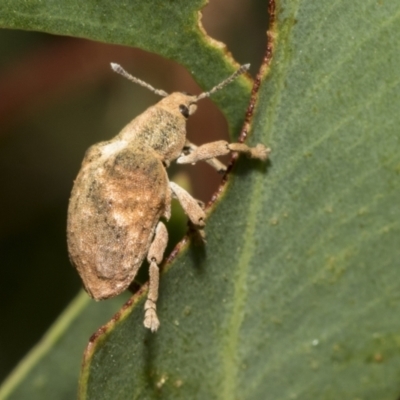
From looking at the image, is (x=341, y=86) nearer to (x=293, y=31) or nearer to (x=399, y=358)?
(x=293, y=31)

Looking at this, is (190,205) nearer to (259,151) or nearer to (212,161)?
(212,161)

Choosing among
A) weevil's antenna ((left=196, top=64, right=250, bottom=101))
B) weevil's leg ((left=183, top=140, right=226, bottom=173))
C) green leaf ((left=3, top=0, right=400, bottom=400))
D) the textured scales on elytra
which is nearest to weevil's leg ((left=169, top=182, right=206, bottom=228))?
the textured scales on elytra

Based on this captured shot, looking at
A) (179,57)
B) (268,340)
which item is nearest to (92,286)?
(268,340)

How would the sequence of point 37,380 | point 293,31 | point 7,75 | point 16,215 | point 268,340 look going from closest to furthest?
point 293,31 < point 268,340 < point 37,380 < point 7,75 < point 16,215

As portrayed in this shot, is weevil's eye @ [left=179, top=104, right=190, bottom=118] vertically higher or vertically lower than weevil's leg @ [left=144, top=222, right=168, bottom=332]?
higher

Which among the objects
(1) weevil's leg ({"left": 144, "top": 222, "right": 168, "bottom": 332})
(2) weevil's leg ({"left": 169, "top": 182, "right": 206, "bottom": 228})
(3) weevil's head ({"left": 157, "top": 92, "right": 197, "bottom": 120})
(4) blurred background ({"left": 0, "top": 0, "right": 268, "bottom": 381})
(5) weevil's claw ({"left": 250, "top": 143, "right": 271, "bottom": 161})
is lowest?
(4) blurred background ({"left": 0, "top": 0, "right": 268, "bottom": 381})

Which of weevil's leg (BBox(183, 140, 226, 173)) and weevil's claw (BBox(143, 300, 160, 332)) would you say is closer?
weevil's claw (BBox(143, 300, 160, 332))

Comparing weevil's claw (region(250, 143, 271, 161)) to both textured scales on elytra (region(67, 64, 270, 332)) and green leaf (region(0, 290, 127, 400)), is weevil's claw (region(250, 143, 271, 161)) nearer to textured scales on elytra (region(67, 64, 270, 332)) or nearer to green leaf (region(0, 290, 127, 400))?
textured scales on elytra (region(67, 64, 270, 332))
